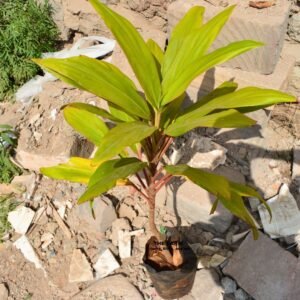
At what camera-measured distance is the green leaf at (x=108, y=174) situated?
4.64 ft

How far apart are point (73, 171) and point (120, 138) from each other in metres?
0.55

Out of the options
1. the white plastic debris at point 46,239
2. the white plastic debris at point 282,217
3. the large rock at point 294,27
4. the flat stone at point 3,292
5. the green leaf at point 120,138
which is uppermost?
the green leaf at point 120,138

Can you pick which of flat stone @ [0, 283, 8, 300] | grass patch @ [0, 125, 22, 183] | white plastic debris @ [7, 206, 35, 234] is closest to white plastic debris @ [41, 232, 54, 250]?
white plastic debris @ [7, 206, 35, 234]

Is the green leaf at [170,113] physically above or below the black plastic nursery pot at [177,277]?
above

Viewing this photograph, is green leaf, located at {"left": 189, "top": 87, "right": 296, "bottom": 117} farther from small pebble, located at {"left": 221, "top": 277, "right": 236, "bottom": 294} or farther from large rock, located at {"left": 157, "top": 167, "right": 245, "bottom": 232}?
small pebble, located at {"left": 221, "top": 277, "right": 236, "bottom": 294}

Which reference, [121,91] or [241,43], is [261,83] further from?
[121,91]

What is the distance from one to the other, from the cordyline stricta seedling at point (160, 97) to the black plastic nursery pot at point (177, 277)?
0.61 metres

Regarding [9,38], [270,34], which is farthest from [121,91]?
[9,38]

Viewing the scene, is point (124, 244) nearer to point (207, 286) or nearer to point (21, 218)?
point (207, 286)

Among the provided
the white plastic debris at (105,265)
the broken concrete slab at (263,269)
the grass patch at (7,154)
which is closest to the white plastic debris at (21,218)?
the grass patch at (7,154)

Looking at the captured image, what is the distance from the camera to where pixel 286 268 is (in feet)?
7.98

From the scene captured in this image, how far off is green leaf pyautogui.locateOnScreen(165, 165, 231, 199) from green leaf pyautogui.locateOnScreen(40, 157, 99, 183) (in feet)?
1.52

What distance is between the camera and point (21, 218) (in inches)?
117

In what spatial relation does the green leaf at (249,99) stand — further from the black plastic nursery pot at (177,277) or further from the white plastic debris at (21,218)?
the white plastic debris at (21,218)
